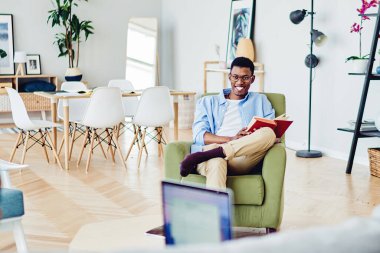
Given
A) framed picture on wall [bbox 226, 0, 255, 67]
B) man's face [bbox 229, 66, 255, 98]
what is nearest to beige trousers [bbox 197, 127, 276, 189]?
man's face [bbox 229, 66, 255, 98]

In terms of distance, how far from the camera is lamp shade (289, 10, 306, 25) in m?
6.82

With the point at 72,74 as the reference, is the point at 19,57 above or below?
above

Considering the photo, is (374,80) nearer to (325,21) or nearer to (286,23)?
(325,21)

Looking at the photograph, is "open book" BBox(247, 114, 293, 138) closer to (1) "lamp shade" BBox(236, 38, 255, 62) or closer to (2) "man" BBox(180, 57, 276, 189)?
(2) "man" BBox(180, 57, 276, 189)

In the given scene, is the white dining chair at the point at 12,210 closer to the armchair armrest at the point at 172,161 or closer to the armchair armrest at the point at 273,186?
the armchair armrest at the point at 172,161

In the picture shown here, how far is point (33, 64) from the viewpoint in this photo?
33.4 feet

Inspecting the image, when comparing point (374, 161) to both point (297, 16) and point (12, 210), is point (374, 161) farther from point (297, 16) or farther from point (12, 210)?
point (12, 210)

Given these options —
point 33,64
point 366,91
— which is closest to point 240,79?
point 366,91

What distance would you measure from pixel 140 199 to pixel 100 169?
1.41m

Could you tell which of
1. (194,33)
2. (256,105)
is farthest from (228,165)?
(194,33)

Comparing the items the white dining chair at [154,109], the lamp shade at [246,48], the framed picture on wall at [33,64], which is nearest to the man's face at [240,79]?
the white dining chair at [154,109]

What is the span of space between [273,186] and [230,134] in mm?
661

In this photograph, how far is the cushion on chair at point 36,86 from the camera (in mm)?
9859

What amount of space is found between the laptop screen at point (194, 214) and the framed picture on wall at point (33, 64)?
8860 mm
